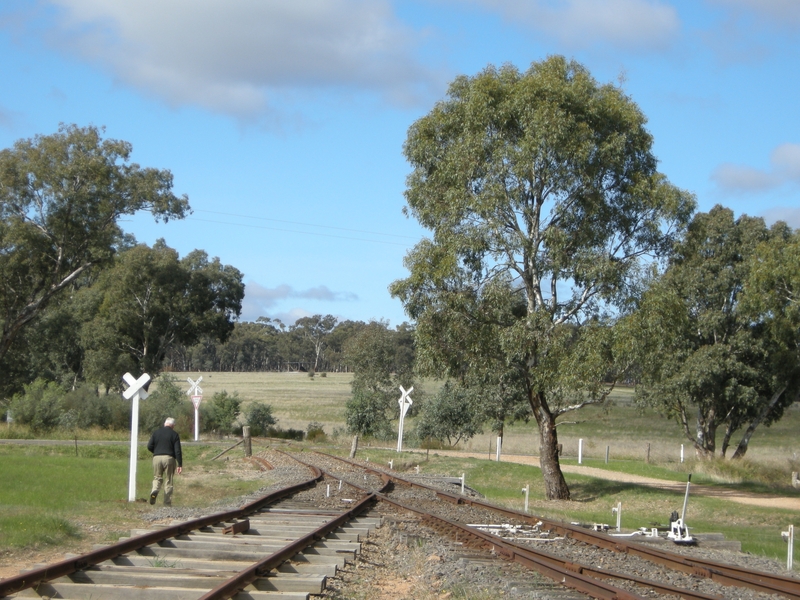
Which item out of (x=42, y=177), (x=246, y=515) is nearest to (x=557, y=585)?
(x=246, y=515)

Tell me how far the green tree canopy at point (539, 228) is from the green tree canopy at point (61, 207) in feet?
74.0

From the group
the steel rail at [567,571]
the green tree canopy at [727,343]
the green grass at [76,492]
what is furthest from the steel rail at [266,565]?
the green tree canopy at [727,343]

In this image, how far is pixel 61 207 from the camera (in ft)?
131

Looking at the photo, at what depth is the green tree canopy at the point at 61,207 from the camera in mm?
39125

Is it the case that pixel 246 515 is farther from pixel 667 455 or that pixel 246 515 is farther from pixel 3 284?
pixel 667 455

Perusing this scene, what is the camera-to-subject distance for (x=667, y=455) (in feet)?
154

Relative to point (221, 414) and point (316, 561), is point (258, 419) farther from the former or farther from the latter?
point (316, 561)

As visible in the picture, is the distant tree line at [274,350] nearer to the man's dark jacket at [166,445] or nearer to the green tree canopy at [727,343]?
the green tree canopy at [727,343]

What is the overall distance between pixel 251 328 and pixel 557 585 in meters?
150

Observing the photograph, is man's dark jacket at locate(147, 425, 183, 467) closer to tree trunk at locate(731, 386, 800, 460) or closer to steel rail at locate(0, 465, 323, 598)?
steel rail at locate(0, 465, 323, 598)

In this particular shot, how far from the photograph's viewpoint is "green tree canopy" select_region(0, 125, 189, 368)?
128 ft

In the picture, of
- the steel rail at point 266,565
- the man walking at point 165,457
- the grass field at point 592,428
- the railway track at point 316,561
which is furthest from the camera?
the grass field at point 592,428

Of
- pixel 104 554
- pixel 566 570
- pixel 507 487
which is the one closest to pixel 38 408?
pixel 507 487

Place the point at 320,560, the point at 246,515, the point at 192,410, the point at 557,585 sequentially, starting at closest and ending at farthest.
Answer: the point at 557,585 < the point at 320,560 < the point at 246,515 < the point at 192,410
